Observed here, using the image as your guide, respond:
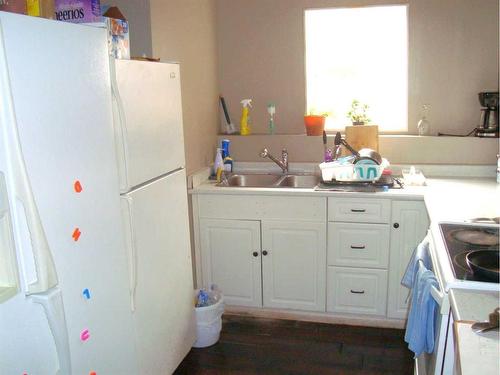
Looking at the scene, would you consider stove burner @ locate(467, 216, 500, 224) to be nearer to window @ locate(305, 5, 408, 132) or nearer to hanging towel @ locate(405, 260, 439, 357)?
hanging towel @ locate(405, 260, 439, 357)

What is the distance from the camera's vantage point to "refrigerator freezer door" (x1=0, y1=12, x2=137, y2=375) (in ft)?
→ 4.32

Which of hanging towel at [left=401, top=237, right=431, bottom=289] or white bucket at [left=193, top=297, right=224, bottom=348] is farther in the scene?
white bucket at [left=193, top=297, right=224, bottom=348]

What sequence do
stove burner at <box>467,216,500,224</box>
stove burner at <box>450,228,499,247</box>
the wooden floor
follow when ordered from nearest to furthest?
stove burner at <box>450,228,499,247</box> < stove burner at <box>467,216,500,224</box> < the wooden floor

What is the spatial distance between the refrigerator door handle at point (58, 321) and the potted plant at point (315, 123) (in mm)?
2348

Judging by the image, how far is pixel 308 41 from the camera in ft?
11.6

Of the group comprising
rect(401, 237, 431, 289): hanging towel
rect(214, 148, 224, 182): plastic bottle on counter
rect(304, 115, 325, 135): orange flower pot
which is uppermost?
rect(304, 115, 325, 135): orange flower pot

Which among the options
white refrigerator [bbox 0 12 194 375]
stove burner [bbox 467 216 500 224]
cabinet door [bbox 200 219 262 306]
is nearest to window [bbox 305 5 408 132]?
cabinet door [bbox 200 219 262 306]

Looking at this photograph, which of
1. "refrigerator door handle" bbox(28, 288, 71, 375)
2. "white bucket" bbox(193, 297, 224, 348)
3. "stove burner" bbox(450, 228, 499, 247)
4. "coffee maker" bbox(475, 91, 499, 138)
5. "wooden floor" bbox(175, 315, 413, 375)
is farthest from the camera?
"coffee maker" bbox(475, 91, 499, 138)

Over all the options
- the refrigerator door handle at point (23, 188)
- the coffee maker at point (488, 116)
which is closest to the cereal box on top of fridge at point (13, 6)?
the refrigerator door handle at point (23, 188)

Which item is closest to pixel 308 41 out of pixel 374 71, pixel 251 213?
pixel 374 71

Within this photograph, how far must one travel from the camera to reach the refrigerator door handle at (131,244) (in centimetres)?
192

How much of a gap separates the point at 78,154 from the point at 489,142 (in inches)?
104

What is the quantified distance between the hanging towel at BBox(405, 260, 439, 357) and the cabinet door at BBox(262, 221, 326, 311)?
1.17 m

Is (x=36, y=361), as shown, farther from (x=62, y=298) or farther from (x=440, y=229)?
(x=440, y=229)
